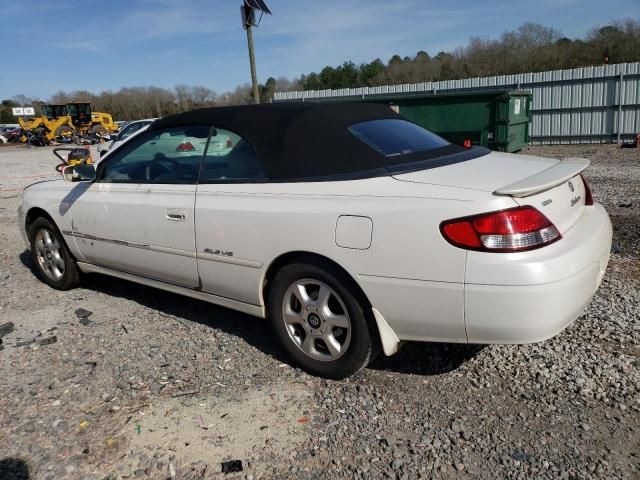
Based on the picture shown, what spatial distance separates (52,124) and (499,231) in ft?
134

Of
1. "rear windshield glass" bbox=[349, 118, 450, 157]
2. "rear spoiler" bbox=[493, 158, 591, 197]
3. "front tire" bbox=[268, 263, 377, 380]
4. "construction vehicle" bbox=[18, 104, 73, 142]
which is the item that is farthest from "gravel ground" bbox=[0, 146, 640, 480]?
"construction vehicle" bbox=[18, 104, 73, 142]

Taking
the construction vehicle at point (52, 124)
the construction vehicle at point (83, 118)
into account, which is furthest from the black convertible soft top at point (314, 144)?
the construction vehicle at point (52, 124)

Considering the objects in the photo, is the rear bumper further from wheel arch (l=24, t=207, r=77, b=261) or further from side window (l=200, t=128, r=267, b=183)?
wheel arch (l=24, t=207, r=77, b=261)

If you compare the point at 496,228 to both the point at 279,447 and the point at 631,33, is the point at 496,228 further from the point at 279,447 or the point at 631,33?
the point at 631,33

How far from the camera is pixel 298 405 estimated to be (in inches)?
117

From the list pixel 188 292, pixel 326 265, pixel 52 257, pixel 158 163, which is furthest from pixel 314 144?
pixel 52 257

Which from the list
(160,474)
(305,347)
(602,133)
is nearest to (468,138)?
(602,133)

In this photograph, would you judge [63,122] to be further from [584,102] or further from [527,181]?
[527,181]

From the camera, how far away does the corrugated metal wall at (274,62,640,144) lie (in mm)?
18391

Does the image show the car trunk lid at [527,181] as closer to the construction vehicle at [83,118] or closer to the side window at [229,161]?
the side window at [229,161]

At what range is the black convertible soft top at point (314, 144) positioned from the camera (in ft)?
9.95

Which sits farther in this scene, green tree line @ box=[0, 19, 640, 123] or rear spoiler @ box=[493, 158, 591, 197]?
green tree line @ box=[0, 19, 640, 123]

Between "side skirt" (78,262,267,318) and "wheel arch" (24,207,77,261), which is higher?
"wheel arch" (24,207,77,261)

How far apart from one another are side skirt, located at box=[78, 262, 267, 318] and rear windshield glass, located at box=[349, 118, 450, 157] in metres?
1.24
